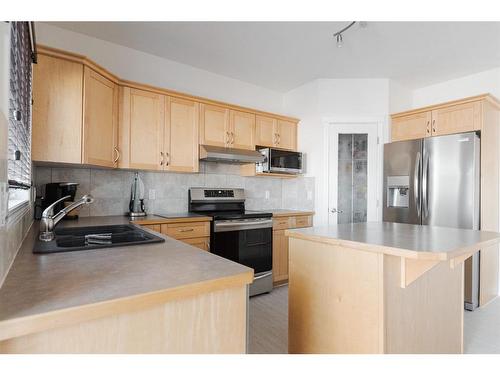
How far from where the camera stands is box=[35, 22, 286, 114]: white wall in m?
2.61

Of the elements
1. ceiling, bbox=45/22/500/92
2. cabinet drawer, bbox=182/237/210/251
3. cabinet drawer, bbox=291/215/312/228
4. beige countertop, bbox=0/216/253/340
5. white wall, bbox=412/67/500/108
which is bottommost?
cabinet drawer, bbox=182/237/210/251

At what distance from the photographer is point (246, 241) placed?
3002mm

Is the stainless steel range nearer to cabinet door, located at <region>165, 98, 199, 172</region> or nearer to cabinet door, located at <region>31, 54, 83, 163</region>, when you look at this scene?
cabinet door, located at <region>165, 98, 199, 172</region>

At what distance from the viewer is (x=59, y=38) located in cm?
257

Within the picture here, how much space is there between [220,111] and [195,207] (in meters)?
1.14

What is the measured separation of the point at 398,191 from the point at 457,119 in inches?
38.0

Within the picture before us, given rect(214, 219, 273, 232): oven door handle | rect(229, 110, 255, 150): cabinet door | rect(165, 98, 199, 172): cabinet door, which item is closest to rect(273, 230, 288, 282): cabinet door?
rect(214, 219, 273, 232): oven door handle

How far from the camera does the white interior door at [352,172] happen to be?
3.63m

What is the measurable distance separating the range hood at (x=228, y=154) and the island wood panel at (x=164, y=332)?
7.51 ft

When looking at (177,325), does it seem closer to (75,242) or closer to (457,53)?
(75,242)

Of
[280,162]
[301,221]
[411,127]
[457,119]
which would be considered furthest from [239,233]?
[457,119]

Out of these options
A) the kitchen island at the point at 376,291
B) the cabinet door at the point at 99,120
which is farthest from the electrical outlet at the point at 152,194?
the kitchen island at the point at 376,291

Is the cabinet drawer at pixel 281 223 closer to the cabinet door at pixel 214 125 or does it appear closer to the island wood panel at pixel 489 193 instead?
the cabinet door at pixel 214 125

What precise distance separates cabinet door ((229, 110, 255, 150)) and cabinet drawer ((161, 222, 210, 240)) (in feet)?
3.50
